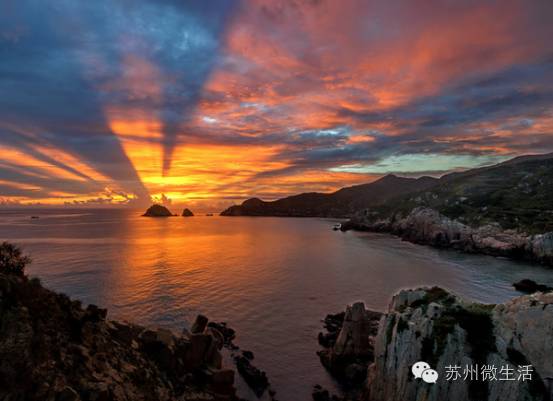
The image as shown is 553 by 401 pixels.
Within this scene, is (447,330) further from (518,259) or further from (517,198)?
(517,198)

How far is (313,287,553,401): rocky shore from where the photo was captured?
23.0 m

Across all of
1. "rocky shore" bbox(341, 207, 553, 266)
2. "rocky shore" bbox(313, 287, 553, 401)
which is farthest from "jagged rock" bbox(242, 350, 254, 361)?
"rocky shore" bbox(341, 207, 553, 266)

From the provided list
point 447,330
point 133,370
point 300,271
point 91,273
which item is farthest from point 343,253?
point 133,370

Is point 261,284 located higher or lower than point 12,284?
lower

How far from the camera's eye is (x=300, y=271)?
3551 inches

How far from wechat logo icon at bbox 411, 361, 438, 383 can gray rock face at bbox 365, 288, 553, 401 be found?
44 centimetres

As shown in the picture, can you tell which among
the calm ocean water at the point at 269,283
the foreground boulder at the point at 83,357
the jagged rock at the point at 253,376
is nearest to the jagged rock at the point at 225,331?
the calm ocean water at the point at 269,283

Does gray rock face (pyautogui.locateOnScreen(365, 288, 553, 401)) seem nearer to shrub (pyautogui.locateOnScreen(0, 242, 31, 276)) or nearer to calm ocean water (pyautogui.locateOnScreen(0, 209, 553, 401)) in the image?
calm ocean water (pyautogui.locateOnScreen(0, 209, 553, 401))

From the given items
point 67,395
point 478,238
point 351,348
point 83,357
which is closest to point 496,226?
point 478,238

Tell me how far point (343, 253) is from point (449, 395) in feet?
322

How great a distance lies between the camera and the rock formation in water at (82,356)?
15320 mm

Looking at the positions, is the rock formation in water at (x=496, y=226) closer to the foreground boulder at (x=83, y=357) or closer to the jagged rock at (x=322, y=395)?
the jagged rock at (x=322, y=395)

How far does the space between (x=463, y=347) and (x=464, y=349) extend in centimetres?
14

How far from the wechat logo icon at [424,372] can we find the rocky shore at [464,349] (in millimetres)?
448
